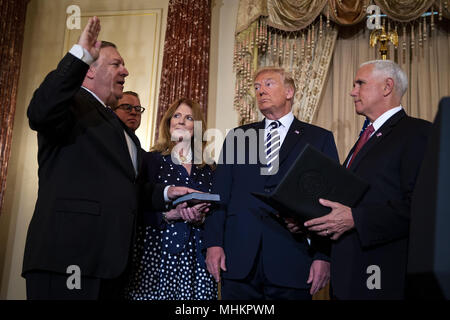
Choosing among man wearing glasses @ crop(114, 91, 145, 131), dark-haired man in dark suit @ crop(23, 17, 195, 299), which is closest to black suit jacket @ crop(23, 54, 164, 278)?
dark-haired man in dark suit @ crop(23, 17, 195, 299)

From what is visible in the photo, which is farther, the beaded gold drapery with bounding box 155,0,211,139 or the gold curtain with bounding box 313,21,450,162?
the beaded gold drapery with bounding box 155,0,211,139

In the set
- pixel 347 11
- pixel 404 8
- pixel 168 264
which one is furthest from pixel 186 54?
pixel 168 264

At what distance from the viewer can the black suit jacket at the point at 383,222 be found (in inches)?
77.5

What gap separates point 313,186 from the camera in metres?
2.04

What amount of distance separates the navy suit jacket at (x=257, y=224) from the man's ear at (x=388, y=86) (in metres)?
0.38

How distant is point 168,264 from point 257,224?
26.2 inches

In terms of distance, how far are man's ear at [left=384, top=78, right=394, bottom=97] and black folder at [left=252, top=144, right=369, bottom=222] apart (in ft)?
2.16

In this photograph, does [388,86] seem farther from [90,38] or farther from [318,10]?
[318,10]

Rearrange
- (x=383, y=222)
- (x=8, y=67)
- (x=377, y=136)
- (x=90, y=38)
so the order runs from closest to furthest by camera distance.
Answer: (x=90, y=38) < (x=383, y=222) < (x=377, y=136) < (x=8, y=67)

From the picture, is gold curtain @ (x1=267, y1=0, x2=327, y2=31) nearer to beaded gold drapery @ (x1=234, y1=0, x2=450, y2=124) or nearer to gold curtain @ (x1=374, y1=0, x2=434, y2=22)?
beaded gold drapery @ (x1=234, y1=0, x2=450, y2=124)

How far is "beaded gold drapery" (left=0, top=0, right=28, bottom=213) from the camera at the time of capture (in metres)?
4.88

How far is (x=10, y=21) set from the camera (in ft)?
16.5
